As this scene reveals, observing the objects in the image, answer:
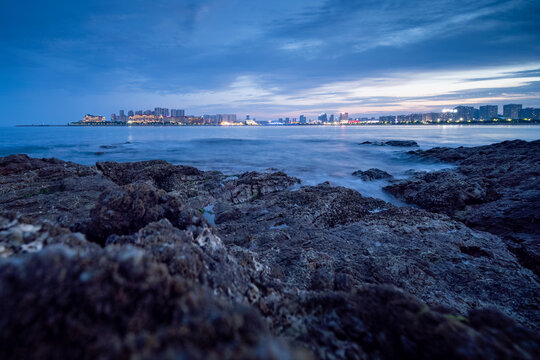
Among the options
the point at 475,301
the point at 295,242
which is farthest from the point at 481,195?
the point at 295,242

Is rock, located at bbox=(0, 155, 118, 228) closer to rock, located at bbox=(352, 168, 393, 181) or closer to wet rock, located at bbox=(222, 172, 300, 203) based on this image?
wet rock, located at bbox=(222, 172, 300, 203)

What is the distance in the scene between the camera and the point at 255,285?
118 inches

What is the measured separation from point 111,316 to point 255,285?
5.85ft

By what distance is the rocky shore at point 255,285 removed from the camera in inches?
53.6

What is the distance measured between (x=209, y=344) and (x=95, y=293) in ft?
2.53

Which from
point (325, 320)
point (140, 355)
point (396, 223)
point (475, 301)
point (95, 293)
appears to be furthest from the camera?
point (396, 223)

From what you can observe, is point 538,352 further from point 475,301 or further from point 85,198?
point 85,198

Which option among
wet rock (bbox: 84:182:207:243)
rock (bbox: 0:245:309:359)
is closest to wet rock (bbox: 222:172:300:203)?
wet rock (bbox: 84:182:207:243)

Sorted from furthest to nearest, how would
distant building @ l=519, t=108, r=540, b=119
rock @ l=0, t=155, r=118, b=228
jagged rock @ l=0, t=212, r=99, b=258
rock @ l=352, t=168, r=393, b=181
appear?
Answer: distant building @ l=519, t=108, r=540, b=119 < rock @ l=352, t=168, r=393, b=181 < rock @ l=0, t=155, r=118, b=228 < jagged rock @ l=0, t=212, r=99, b=258

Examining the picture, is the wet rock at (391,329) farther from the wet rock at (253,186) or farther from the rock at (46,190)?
the wet rock at (253,186)

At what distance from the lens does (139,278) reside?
166 centimetres

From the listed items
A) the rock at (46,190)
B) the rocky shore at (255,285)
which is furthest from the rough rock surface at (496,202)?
the rock at (46,190)

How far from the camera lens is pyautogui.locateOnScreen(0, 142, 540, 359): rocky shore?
4.47ft

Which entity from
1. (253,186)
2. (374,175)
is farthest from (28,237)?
(374,175)
